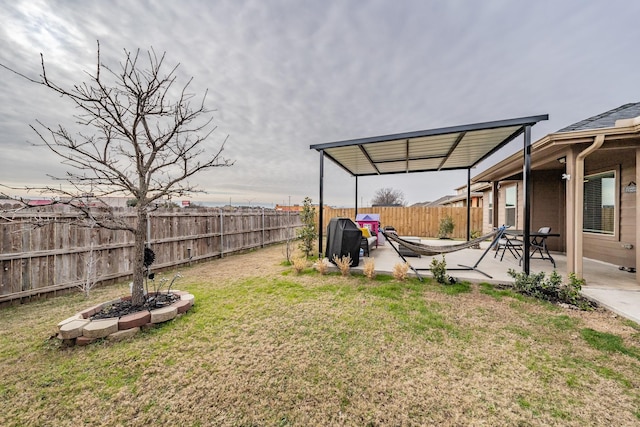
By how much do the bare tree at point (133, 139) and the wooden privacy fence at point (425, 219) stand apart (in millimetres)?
11411

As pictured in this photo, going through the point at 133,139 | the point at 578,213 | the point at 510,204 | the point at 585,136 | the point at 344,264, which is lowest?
the point at 344,264

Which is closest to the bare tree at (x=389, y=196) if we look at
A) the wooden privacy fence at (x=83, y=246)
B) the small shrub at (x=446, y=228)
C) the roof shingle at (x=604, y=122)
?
the small shrub at (x=446, y=228)

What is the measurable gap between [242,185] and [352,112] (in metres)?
7.22

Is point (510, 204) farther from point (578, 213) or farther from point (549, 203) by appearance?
point (578, 213)

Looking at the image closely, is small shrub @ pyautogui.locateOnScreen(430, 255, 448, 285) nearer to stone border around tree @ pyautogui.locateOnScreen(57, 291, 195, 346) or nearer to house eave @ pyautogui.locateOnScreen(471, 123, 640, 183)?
house eave @ pyautogui.locateOnScreen(471, 123, 640, 183)

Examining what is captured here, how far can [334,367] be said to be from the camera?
6.66 feet

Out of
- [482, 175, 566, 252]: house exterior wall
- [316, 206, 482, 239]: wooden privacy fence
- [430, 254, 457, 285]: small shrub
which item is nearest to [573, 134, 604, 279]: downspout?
[430, 254, 457, 285]: small shrub

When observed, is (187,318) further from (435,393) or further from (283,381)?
(435,393)

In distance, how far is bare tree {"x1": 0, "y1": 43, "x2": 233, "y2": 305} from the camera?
2.52m

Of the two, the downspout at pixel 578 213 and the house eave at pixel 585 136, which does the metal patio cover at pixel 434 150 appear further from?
the downspout at pixel 578 213

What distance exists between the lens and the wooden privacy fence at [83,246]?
132 inches

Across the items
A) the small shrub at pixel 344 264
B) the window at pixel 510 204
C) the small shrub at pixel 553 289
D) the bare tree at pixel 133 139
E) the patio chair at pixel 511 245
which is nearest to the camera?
the bare tree at pixel 133 139

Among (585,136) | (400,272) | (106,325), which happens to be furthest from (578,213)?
(106,325)

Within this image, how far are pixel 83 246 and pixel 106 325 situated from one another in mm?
2611
